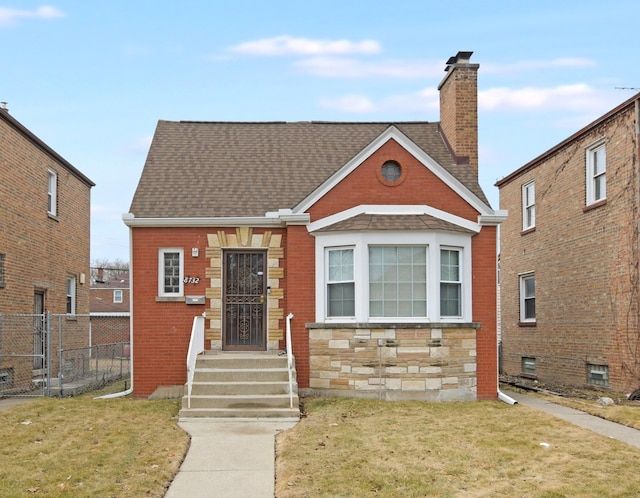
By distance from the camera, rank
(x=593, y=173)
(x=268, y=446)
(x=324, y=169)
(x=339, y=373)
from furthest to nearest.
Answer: (x=593, y=173) < (x=324, y=169) < (x=339, y=373) < (x=268, y=446)

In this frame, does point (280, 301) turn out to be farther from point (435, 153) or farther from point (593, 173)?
point (593, 173)

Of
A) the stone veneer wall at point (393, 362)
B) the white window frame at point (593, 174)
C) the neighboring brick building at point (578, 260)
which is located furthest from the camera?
the white window frame at point (593, 174)

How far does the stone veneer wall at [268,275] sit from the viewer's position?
15.1 metres

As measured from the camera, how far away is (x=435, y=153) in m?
16.6

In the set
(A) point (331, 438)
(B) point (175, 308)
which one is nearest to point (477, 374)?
(A) point (331, 438)

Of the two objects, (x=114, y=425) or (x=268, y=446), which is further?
(x=114, y=425)

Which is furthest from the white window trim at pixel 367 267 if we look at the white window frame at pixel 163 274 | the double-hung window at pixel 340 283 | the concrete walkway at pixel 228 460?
the concrete walkway at pixel 228 460

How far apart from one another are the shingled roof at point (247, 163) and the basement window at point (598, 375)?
531 centimetres

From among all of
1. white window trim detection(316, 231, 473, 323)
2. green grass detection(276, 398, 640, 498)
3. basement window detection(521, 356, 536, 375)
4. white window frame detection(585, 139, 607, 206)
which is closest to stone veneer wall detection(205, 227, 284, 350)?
white window trim detection(316, 231, 473, 323)

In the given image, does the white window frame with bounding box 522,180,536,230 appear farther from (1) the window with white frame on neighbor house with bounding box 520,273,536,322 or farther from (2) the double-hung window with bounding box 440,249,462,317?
(2) the double-hung window with bounding box 440,249,462,317

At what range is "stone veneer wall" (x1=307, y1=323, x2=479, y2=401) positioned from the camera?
1391 cm

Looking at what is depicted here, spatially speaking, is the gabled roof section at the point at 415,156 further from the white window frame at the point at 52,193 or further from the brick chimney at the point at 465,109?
the white window frame at the point at 52,193

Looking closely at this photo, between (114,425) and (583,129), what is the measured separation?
13.0 m

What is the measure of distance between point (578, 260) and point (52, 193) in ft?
47.6
